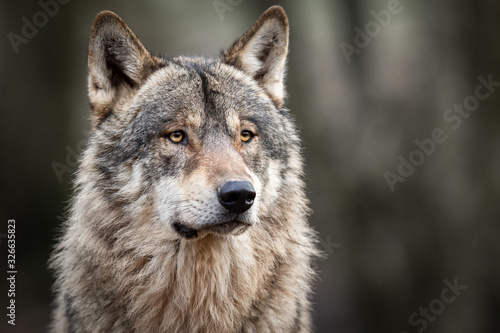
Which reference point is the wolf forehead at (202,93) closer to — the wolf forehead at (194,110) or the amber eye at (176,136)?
the wolf forehead at (194,110)

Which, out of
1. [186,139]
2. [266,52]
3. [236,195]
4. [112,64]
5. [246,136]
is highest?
[266,52]

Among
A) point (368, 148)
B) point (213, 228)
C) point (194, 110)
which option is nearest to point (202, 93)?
point (194, 110)

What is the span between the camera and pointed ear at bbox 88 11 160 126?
397 centimetres

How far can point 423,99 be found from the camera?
7.76m

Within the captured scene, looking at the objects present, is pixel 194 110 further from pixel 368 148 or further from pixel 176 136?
pixel 368 148

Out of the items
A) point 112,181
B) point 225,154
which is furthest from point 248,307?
point 112,181

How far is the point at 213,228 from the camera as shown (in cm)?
345

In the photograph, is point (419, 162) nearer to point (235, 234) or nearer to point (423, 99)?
point (423, 99)

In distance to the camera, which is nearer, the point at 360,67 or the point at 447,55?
the point at 447,55

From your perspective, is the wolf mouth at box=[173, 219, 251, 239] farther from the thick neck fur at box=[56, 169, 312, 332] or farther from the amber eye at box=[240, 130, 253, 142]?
the amber eye at box=[240, 130, 253, 142]

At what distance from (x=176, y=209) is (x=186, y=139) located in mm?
590

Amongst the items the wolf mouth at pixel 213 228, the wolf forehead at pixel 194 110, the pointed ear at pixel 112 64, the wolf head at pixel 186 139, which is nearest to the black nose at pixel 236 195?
the wolf head at pixel 186 139

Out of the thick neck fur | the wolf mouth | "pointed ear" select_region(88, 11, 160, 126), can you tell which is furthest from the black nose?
"pointed ear" select_region(88, 11, 160, 126)

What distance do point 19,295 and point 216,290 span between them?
6024mm
